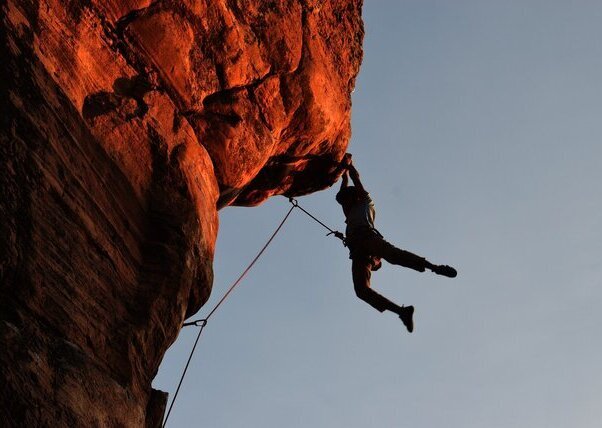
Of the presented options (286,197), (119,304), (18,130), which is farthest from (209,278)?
(286,197)

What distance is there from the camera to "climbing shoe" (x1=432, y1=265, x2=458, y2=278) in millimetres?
9953

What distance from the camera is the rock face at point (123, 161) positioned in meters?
6.09

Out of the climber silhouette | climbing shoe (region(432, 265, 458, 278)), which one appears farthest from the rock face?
climbing shoe (region(432, 265, 458, 278))

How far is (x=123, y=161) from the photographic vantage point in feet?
25.5

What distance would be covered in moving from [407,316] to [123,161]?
451 centimetres

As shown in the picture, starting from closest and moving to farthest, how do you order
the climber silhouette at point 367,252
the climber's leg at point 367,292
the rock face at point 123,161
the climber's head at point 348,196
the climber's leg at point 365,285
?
the rock face at point 123,161 → the climber silhouette at point 367,252 → the climber's leg at point 367,292 → the climber's leg at point 365,285 → the climber's head at point 348,196

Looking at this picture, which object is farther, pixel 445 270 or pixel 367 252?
pixel 367 252

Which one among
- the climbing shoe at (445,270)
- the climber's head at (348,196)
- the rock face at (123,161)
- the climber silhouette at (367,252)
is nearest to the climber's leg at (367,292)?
the climber silhouette at (367,252)

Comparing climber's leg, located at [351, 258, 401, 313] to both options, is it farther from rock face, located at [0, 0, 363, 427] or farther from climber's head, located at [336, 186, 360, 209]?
rock face, located at [0, 0, 363, 427]

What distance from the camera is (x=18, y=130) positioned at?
6324mm

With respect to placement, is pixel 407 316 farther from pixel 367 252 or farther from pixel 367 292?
pixel 367 252

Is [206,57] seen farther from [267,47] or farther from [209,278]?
[209,278]

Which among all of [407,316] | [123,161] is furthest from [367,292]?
[123,161]

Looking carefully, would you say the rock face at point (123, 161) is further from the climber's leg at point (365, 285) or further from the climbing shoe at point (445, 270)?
the climbing shoe at point (445, 270)
